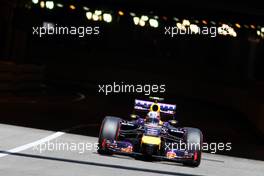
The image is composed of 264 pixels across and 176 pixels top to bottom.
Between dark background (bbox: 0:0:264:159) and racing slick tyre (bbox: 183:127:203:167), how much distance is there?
475 cm

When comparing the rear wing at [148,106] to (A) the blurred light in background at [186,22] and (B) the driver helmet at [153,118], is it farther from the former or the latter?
(A) the blurred light in background at [186,22]

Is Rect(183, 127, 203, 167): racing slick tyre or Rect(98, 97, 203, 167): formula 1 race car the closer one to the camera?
Rect(98, 97, 203, 167): formula 1 race car

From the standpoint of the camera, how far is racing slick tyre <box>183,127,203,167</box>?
45.3 ft

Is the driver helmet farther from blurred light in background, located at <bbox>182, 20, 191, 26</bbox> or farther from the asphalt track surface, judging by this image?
blurred light in background, located at <bbox>182, 20, 191, 26</bbox>

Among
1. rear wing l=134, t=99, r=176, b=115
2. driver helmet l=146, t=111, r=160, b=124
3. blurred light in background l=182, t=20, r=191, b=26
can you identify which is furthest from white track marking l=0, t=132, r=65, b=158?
blurred light in background l=182, t=20, r=191, b=26

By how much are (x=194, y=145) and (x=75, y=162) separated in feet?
7.10

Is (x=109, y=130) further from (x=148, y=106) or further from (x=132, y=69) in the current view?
(x=132, y=69)

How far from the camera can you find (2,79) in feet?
99.6

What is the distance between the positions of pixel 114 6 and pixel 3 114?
63.7 ft

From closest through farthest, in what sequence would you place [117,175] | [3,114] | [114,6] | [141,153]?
1. [117,175]
2. [141,153]
3. [3,114]
4. [114,6]

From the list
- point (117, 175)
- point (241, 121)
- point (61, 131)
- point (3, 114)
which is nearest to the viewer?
point (117, 175)

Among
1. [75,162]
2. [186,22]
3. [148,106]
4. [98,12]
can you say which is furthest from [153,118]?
[98,12]

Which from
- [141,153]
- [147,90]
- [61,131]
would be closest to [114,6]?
[147,90]

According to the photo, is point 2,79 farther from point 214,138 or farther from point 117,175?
point 117,175
